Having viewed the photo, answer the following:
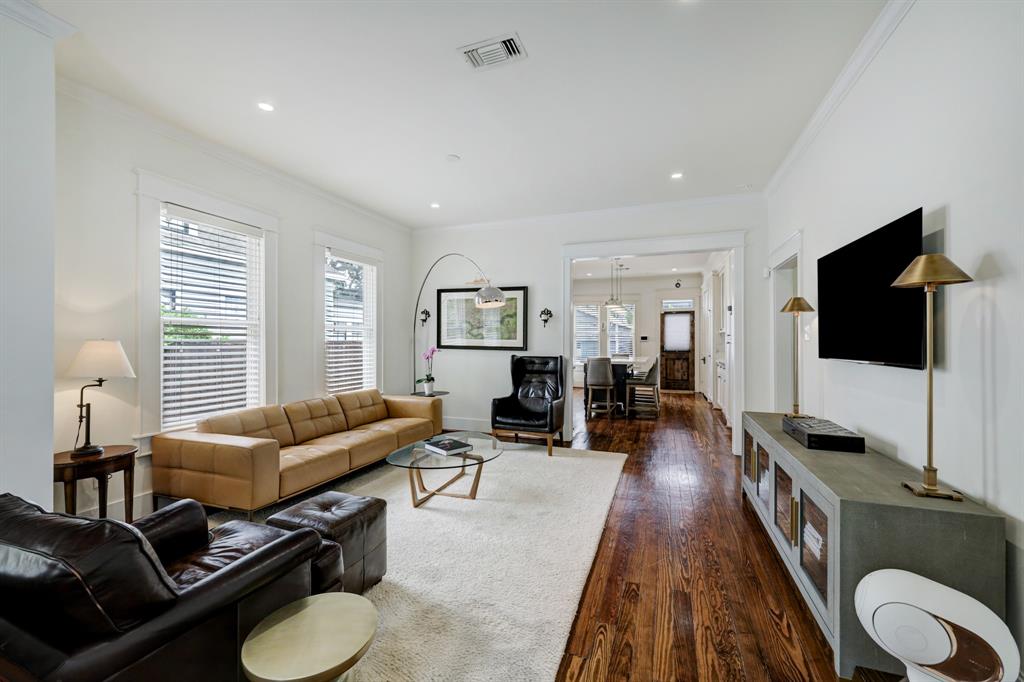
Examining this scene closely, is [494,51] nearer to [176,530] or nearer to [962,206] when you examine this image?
[962,206]

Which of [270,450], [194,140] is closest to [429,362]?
[270,450]

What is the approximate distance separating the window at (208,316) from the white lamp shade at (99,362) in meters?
0.60

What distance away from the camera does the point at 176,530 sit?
5.80 ft

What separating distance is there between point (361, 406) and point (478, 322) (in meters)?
2.02

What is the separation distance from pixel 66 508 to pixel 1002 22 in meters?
4.86

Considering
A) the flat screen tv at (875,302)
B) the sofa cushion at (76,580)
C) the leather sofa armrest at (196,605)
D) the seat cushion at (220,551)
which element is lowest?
the seat cushion at (220,551)

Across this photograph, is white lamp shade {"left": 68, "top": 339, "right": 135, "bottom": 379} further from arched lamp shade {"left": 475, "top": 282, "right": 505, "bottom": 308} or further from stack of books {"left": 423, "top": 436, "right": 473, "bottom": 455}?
arched lamp shade {"left": 475, "top": 282, "right": 505, "bottom": 308}

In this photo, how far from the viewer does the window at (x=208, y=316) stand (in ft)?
10.8

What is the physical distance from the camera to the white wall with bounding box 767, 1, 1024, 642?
1442 mm

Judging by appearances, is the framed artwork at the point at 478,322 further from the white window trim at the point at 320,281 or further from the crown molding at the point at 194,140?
the crown molding at the point at 194,140

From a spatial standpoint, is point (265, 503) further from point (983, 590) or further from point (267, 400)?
point (983, 590)

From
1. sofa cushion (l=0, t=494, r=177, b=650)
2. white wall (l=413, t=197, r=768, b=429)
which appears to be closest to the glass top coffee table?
sofa cushion (l=0, t=494, r=177, b=650)

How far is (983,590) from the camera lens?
4.75 ft

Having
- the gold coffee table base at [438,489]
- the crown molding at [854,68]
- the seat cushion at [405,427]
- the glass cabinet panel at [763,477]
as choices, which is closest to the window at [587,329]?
the seat cushion at [405,427]
